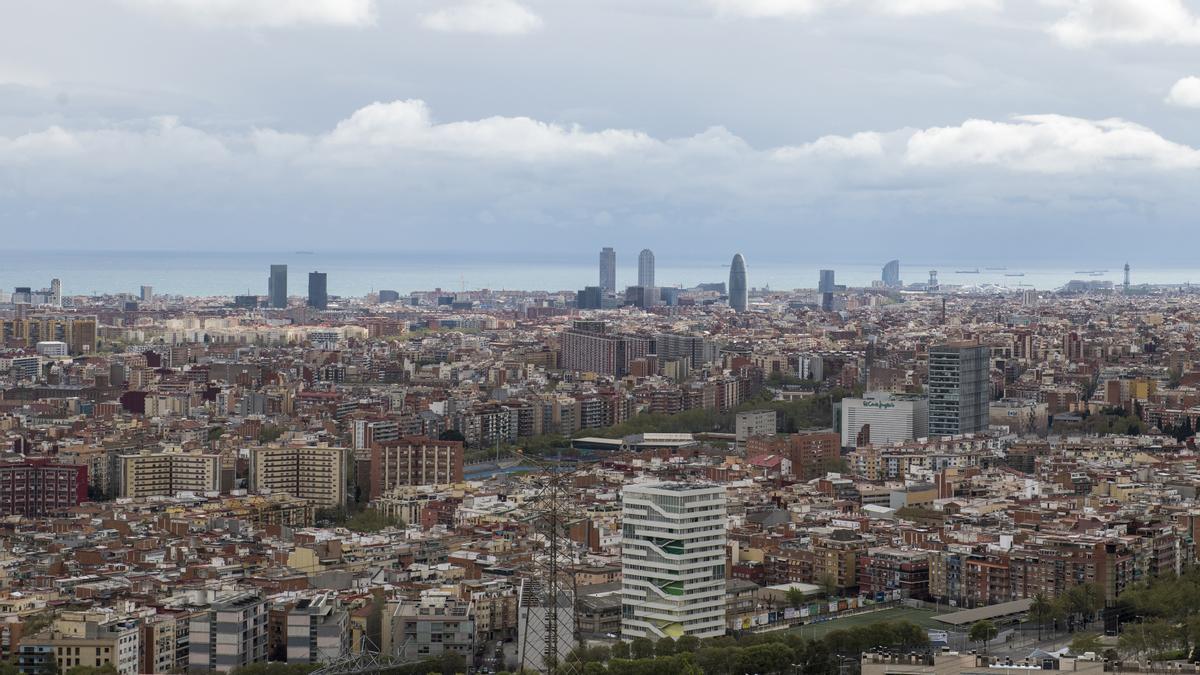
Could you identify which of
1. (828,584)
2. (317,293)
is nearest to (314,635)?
(828,584)

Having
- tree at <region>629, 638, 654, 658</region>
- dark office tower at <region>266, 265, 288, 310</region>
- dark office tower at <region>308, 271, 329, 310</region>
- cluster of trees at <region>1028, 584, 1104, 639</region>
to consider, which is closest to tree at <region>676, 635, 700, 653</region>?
tree at <region>629, 638, 654, 658</region>

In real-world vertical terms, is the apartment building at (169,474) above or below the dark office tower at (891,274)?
below

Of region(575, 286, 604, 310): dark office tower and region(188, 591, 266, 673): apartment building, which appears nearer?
region(188, 591, 266, 673): apartment building

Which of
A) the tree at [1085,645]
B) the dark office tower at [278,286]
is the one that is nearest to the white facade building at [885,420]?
the tree at [1085,645]

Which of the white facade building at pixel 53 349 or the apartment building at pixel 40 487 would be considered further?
the white facade building at pixel 53 349

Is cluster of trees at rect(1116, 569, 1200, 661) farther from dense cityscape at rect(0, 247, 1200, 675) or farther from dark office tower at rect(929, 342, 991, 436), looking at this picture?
dark office tower at rect(929, 342, 991, 436)

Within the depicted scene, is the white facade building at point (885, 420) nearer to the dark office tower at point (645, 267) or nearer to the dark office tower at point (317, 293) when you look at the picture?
the dark office tower at point (317, 293)

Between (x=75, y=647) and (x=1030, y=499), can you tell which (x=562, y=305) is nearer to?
(x=1030, y=499)
